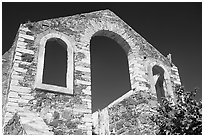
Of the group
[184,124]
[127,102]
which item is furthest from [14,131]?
[127,102]

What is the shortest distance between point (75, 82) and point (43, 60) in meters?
1.18

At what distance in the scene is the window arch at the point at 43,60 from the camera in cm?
738

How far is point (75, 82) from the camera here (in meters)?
7.93

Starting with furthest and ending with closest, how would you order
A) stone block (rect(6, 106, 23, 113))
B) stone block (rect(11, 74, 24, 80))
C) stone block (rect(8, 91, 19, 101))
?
stone block (rect(11, 74, 24, 80)), stone block (rect(8, 91, 19, 101)), stone block (rect(6, 106, 23, 113))

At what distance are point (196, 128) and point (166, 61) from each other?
5743 mm

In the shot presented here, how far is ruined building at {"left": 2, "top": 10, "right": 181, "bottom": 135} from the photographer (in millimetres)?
6871

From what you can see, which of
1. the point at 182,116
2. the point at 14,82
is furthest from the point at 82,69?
the point at 182,116

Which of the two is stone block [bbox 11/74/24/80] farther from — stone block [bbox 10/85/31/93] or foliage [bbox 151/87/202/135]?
foliage [bbox 151/87/202/135]

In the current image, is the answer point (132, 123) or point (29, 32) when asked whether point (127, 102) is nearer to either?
point (132, 123)

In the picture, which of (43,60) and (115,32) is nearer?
(43,60)

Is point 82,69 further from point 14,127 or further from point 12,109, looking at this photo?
point 14,127

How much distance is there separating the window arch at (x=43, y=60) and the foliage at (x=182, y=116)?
2.79 metres

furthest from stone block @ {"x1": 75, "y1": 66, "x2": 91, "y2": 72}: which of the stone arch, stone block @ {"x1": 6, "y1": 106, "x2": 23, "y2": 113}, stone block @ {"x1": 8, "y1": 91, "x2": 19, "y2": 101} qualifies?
stone block @ {"x1": 6, "y1": 106, "x2": 23, "y2": 113}

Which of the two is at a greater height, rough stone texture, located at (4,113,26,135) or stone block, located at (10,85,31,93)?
stone block, located at (10,85,31,93)
